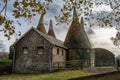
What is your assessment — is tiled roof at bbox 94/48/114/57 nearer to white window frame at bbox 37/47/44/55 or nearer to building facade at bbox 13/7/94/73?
building facade at bbox 13/7/94/73

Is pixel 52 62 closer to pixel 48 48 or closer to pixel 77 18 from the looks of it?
pixel 48 48

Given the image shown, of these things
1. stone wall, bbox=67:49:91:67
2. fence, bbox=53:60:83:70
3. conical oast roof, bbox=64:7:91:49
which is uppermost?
conical oast roof, bbox=64:7:91:49

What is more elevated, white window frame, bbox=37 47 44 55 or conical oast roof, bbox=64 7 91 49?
conical oast roof, bbox=64 7 91 49

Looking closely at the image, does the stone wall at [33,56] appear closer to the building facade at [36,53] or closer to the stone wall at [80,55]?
the building facade at [36,53]

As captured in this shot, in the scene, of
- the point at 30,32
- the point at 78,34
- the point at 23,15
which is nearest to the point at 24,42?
the point at 30,32

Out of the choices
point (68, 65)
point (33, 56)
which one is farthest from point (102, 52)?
point (33, 56)

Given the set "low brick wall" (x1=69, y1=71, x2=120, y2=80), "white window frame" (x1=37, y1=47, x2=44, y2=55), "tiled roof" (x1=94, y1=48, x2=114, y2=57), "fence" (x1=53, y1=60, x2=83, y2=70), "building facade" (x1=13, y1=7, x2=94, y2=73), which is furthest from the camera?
"tiled roof" (x1=94, y1=48, x2=114, y2=57)

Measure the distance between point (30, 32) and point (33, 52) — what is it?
140 inches

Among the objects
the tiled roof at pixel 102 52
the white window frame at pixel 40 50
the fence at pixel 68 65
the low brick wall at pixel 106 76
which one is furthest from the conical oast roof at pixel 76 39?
the low brick wall at pixel 106 76

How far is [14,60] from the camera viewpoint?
39688 mm

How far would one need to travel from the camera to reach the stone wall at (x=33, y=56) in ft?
124

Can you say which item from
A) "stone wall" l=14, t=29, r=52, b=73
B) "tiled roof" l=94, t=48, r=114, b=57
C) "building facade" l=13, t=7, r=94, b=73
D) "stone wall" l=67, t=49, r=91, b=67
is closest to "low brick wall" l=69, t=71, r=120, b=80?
"building facade" l=13, t=7, r=94, b=73

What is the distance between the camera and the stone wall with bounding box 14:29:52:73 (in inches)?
1491

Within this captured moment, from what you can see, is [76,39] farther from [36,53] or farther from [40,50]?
[36,53]
